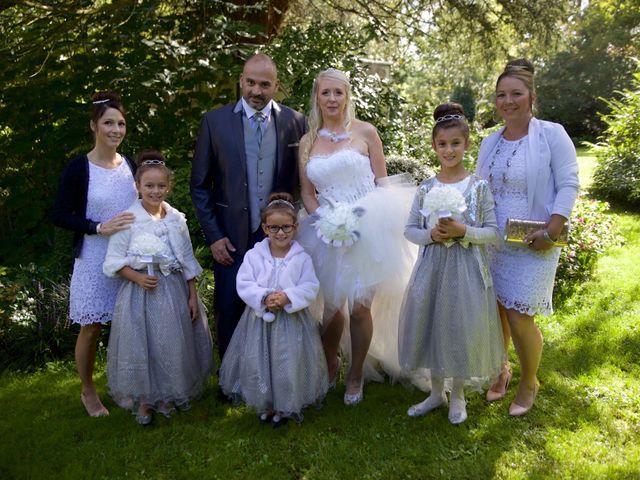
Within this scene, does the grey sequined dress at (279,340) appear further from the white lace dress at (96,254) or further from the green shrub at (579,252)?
the green shrub at (579,252)

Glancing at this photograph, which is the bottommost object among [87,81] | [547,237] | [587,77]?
[547,237]

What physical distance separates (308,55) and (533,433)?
477cm

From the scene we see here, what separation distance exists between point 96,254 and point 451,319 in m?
2.17

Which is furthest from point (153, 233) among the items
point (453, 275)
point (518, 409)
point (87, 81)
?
point (87, 81)

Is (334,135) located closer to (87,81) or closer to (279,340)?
(279,340)

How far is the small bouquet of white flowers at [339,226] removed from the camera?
135 inches

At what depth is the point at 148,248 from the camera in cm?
328

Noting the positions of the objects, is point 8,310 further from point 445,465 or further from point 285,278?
point 445,465

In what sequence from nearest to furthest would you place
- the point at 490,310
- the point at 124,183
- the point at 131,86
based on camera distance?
the point at 490,310, the point at 124,183, the point at 131,86

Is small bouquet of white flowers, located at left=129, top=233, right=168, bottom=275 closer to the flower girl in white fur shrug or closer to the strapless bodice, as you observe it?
the flower girl in white fur shrug

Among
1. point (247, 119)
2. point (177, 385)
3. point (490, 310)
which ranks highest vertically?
point (247, 119)

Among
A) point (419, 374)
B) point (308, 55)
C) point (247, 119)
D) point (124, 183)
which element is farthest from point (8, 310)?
point (308, 55)

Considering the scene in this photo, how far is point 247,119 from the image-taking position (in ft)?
11.9

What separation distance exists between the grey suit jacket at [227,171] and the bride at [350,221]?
0.14 m
